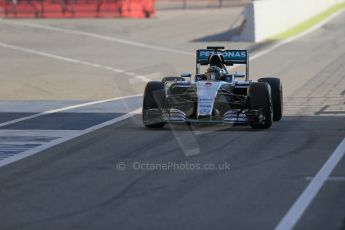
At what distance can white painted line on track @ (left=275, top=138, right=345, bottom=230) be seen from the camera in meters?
9.73

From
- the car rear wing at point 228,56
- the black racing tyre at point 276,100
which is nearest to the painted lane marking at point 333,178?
the black racing tyre at point 276,100

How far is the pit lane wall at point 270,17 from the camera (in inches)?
1631

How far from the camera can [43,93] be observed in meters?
26.2

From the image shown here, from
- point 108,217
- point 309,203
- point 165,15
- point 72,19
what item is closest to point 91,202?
point 108,217

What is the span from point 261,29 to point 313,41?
252 centimetres

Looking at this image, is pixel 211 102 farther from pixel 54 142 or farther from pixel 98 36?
pixel 98 36

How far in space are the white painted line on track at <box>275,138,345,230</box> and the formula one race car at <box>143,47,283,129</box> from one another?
7.75ft

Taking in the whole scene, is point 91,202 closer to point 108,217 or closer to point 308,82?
point 108,217

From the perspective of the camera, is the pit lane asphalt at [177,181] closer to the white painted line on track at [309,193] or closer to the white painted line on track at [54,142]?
the white painted line on track at [309,193]

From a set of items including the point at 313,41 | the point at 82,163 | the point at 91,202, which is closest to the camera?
the point at 91,202

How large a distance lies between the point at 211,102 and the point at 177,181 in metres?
4.77

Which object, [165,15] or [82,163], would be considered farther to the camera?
[165,15]

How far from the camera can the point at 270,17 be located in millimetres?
42750

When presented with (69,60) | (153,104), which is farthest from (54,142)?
(69,60)
